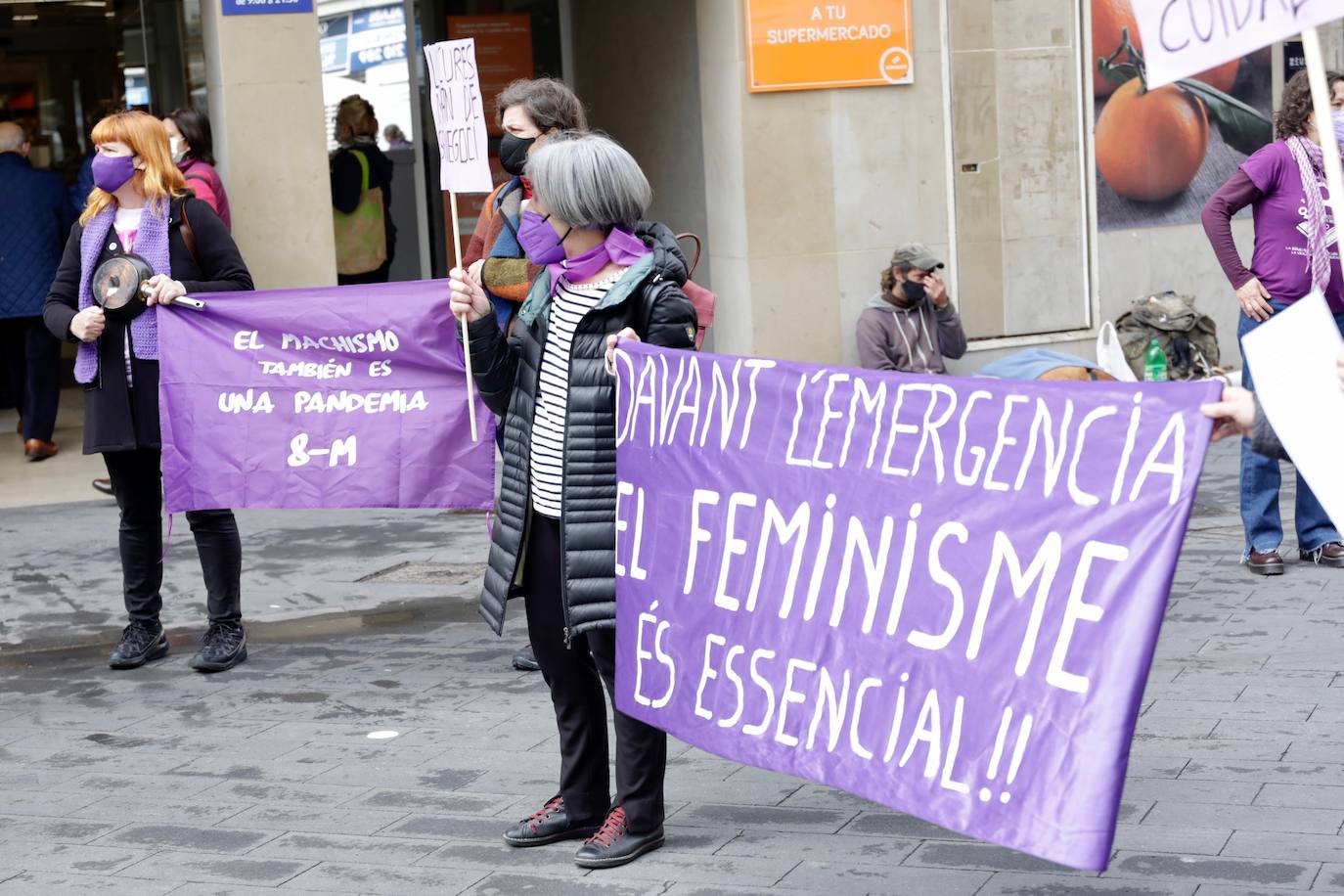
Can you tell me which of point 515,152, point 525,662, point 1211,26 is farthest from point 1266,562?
point 1211,26

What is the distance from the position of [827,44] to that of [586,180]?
277 inches

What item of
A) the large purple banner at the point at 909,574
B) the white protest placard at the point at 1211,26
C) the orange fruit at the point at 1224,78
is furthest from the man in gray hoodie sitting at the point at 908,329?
the white protest placard at the point at 1211,26

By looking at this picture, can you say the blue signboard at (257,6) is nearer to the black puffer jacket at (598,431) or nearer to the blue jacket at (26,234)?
the blue jacket at (26,234)

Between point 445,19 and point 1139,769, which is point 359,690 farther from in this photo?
point 445,19

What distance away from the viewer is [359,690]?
6.30m

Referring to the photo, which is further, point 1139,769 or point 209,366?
point 209,366

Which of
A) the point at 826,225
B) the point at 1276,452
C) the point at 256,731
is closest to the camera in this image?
the point at 1276,452

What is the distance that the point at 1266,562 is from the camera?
7.35 m

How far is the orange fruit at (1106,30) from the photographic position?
11.7 meters

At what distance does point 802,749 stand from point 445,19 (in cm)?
1065

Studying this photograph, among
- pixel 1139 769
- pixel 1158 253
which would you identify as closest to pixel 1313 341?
pixel 1139 769

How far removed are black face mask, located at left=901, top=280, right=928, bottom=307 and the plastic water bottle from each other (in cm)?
201

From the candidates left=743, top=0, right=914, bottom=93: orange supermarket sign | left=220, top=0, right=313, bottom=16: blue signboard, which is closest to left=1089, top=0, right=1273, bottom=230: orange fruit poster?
left=743, top=0, right=914, bottom=93: orange supermarket sign

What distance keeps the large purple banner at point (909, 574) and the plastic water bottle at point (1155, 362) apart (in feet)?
25.3
